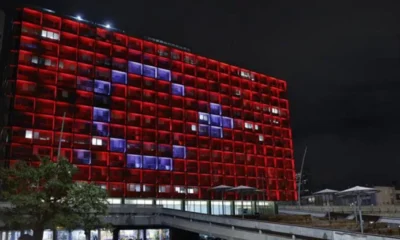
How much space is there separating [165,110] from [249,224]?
2325 inches

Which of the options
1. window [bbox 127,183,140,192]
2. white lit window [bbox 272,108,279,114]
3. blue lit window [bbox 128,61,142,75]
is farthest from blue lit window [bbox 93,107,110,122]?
white lit window [bbox 272,108,279,114]

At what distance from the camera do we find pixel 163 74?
100m

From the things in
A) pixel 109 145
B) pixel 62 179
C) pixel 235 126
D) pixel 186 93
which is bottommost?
pixel 62 179

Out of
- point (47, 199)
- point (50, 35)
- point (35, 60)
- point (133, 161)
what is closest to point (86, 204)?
point (47, 199)

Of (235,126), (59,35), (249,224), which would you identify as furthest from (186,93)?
(249,224)

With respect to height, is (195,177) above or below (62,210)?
above

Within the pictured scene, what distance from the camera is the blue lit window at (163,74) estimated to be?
99188 mm

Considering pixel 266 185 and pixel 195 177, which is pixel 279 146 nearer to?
pixel 266 185

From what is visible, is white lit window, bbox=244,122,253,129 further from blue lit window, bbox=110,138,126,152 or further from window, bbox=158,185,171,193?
blue lit window, bbox=110,138,126,152

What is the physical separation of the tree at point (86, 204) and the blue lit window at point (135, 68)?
57.1 meters

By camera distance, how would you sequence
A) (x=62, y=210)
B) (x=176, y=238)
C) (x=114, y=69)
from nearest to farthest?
(x=62, y=210) < (x=176, y=238) < (x=114, y=69)

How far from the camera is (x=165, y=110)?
3821 inches

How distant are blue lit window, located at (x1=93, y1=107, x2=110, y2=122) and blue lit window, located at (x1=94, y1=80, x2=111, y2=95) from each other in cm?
403

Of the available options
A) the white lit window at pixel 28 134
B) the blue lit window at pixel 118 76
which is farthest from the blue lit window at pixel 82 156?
the blue lit window at pixel 118 76
